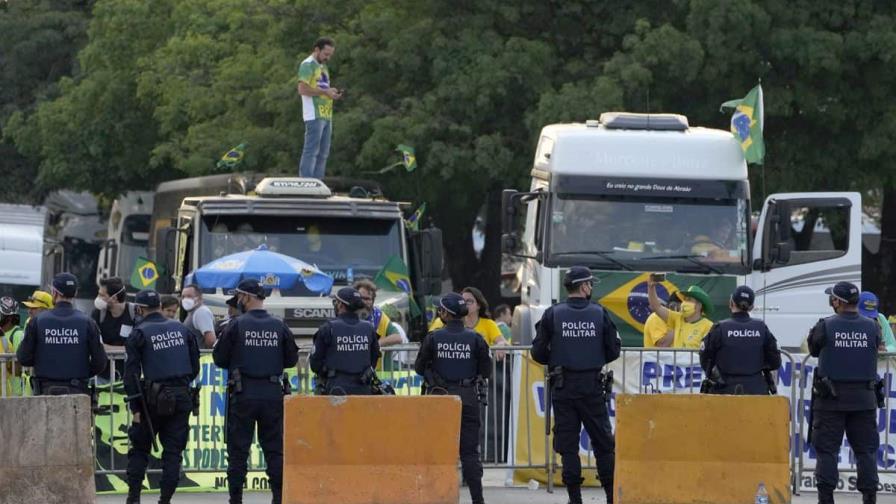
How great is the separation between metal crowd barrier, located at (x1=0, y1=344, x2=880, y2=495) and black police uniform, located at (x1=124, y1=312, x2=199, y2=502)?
1.43 meters

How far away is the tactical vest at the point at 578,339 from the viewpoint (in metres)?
12.4

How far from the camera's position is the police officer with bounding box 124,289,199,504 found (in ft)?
39.7

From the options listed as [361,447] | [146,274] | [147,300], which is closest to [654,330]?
[361,447]

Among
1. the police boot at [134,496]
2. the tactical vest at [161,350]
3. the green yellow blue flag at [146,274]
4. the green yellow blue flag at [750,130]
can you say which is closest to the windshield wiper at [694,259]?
the green yellow blue flag at [750,130]

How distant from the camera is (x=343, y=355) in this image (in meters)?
12.3

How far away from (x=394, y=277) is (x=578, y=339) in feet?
17.1

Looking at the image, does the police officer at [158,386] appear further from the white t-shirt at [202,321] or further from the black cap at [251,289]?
the white t-shirt at [202,321]

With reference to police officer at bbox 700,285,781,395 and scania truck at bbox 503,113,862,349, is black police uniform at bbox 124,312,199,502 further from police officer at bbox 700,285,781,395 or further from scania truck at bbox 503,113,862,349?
scania truck at bbox 503,113,862,349

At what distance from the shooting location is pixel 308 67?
19344 mm

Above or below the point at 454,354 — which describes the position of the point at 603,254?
above

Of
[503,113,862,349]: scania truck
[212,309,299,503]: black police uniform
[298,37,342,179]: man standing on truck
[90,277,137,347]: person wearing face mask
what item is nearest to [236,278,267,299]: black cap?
[212,309,299,503]: black police uniform

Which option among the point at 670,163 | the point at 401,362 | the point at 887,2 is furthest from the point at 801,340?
the point at 887,2

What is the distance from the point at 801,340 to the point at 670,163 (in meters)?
2.27

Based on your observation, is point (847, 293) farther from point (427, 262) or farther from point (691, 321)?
point (427, 262)
